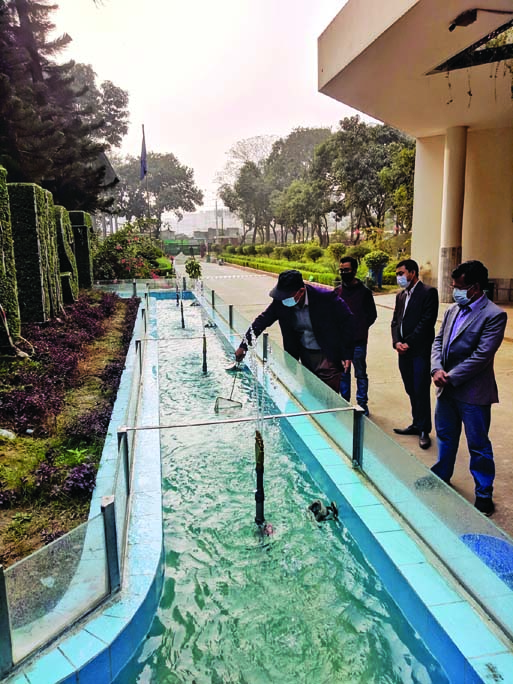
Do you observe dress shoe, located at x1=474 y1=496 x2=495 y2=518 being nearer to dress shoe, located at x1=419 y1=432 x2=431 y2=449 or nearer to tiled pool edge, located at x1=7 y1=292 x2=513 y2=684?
tiled pool edge, located at x1=7 y1=292 x2=513 y2=684

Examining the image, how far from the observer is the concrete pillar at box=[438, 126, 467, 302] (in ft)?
42.7

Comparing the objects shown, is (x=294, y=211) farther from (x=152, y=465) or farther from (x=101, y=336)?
(x=152, y=465)

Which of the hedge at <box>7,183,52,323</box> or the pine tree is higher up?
the pine tree

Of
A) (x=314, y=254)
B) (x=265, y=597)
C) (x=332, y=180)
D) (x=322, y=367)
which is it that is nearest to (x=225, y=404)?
(x=322, y=367)

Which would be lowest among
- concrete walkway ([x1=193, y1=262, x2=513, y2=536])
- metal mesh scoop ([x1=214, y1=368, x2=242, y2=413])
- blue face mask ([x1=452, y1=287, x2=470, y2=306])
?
metal mesh scoop ([x1=214, y1=368, x2=242, y2=413])

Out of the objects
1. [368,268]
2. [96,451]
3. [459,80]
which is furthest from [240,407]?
[368,268]

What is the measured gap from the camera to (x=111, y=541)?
94.9 inches

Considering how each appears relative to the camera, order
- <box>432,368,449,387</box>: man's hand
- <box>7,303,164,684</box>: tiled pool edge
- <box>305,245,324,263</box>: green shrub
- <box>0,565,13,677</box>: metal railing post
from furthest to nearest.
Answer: <box>305,245,324,263</box>: green shrub < <box>432,368,449,387</box>: man's hand < <box>7,303,164,684</box>: tiled pool edge < <box>0,565,13,677</box>: metal railing post

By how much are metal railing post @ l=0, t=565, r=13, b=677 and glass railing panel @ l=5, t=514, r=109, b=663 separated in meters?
0.02

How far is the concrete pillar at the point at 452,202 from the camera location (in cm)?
1302

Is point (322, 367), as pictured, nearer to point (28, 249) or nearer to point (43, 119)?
point (28, 249)

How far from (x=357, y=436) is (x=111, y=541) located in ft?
6.05

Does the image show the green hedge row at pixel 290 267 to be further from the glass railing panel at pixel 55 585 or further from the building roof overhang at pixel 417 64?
the glass railing panel at pixel 55 585

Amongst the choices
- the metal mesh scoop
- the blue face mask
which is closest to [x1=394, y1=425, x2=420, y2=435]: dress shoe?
the blue face mask
